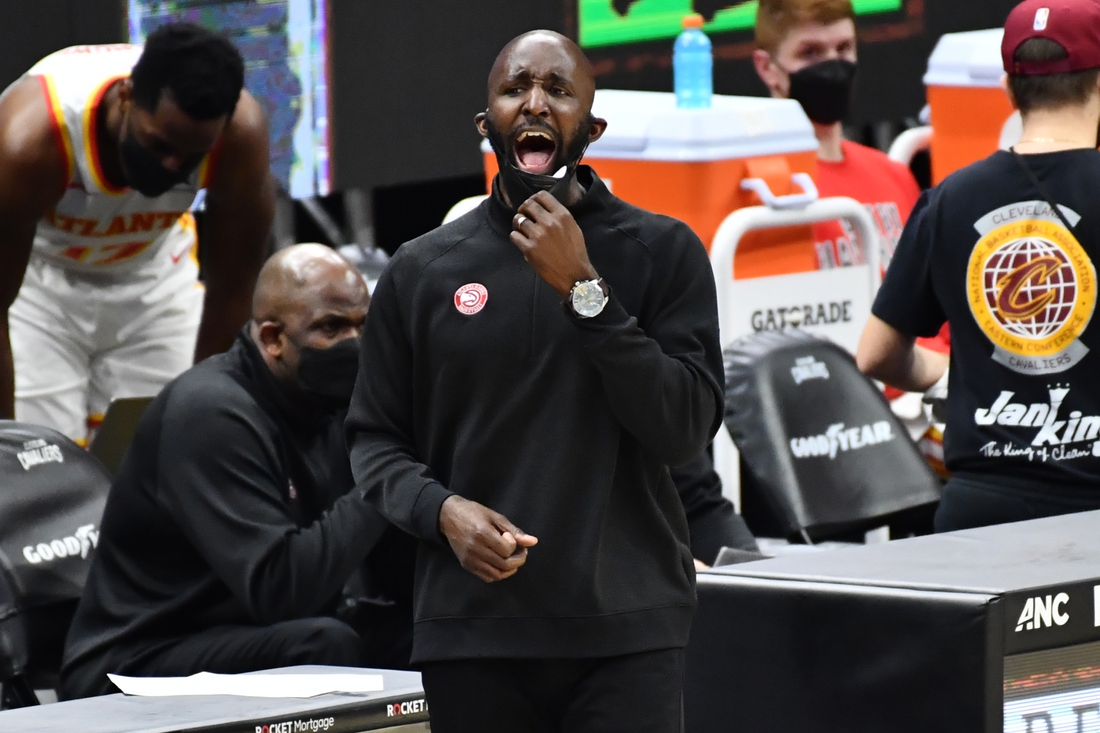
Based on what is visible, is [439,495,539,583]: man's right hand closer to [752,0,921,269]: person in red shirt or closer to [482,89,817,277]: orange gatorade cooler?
[482,89,817,277]: orange gatorade cooler

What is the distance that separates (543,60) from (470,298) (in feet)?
0.85

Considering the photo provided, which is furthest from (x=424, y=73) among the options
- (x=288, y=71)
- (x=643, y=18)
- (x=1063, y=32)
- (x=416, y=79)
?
(x=1063, y=32)

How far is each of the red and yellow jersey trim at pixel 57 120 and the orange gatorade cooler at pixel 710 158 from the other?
1.34m

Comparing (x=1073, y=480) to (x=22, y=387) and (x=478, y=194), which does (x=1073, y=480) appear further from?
(x=478, y=194)

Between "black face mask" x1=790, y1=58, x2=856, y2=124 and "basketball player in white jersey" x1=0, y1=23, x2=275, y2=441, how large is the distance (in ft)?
5.53

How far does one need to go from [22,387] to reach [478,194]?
76.7 inches

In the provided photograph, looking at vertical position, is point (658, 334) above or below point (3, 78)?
above

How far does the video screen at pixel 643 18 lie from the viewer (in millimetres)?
6156

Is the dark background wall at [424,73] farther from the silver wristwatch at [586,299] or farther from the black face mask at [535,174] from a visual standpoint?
the silver wristwatch at [586,299]

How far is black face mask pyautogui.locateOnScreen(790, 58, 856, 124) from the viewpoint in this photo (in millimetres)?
5473

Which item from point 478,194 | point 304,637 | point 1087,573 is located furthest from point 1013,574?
point 478,194

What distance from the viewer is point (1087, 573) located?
2396mm

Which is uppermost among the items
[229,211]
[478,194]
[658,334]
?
[658,334]

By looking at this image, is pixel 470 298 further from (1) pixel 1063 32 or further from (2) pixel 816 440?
(2) pixel 816 440
